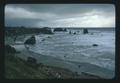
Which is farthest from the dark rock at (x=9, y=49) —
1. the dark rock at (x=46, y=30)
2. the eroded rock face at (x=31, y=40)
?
the dark rock at (x=46, y=30)

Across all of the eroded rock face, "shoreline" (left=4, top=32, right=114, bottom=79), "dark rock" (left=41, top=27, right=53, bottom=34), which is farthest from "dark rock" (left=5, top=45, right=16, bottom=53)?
"dark rock" (left=41, top=27, right=53, bottom=34)

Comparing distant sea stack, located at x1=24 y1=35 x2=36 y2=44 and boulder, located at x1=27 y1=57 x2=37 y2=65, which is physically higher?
distant sea stack, located at x1=24 y1=35 x2=36 y2=44

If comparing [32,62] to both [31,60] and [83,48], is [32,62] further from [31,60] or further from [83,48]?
[83,48]

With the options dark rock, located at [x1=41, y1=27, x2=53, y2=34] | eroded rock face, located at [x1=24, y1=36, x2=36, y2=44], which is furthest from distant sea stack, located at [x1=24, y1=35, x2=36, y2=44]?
dark rock, located at [x1=41, y1=27, x2=53, y2=34]

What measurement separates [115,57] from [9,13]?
101 cm

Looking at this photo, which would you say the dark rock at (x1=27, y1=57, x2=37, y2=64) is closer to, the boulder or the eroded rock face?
the boulder

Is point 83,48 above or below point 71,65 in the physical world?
above

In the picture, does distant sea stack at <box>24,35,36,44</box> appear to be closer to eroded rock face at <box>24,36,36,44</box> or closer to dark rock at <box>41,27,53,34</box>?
eroded rock face at <box>24,36,36,44</box>

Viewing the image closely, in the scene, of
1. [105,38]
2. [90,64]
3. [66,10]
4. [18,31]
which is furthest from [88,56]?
[18,31]

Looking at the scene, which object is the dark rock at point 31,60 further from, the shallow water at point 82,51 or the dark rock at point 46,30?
the dark rock at point 46,30

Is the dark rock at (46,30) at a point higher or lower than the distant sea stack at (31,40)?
higher

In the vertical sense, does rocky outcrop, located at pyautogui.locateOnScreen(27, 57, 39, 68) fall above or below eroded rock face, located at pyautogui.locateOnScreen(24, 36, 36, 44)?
below

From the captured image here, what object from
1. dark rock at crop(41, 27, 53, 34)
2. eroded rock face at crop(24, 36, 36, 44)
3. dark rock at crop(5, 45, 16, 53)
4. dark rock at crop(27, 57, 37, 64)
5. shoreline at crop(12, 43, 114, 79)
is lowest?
shoreline at crop(12, 43, 114, 79)

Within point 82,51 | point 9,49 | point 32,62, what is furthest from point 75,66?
point 9,49
